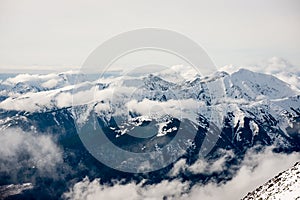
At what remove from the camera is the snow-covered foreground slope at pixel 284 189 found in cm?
6731

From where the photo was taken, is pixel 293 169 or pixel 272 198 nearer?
pixel 272 198

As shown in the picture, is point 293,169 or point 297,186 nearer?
point 297,186

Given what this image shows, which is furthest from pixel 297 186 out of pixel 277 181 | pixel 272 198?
pixel 277 181

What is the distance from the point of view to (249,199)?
8381cm

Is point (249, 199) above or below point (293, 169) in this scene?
below

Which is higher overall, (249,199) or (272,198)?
(272,198)

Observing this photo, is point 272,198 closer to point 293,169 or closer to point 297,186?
point 297,186

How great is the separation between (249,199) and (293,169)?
41.6ft

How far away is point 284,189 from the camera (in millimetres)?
71188

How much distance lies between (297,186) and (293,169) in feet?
47.3

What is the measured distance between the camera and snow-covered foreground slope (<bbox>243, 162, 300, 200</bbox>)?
67.3m

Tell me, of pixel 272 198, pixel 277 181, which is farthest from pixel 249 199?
pixel 272 198

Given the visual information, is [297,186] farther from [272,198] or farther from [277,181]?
[277,181]

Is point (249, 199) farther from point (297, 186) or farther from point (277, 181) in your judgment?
point (297, 186)
